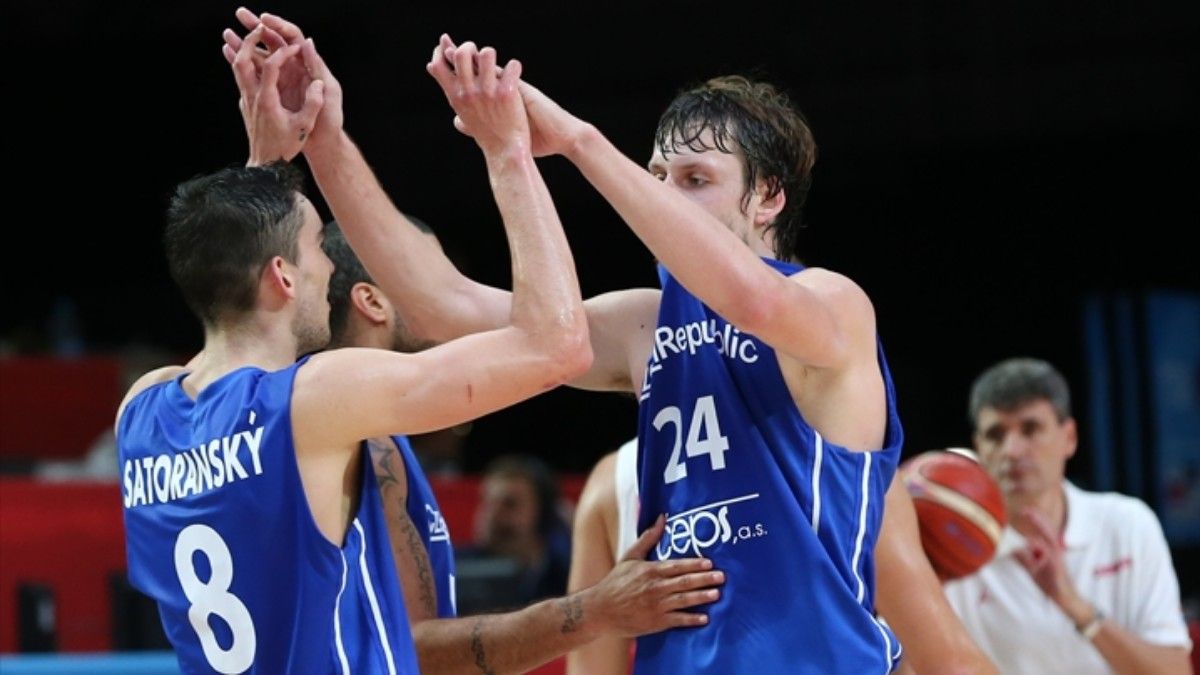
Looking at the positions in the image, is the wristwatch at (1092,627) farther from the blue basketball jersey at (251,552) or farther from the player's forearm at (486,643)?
the blue basketball jersey at (251,552)

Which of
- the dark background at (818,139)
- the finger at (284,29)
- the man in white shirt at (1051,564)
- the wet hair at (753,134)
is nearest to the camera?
the wet hair at (753,134)

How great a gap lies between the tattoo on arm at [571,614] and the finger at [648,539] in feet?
0.71

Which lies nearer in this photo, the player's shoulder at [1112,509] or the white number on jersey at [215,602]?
the white number on jersey at [215,602]

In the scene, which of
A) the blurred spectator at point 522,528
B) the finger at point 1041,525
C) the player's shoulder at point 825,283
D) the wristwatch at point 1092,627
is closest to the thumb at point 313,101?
the player's shoulder at point 825,283

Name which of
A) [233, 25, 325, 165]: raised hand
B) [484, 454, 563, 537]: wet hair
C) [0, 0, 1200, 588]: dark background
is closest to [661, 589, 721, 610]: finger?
[233, 25, 325, 165]: raised hand

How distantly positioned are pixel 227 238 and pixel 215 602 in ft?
2.22

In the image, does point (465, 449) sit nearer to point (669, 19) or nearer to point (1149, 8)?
point (669, 19)

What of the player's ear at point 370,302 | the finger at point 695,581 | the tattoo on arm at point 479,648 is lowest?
the tattoo on arm at point 479,648

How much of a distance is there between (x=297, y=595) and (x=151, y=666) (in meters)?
2.53

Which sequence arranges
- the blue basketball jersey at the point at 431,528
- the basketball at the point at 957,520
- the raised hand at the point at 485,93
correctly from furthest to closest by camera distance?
the basketball at the point at 957,520
the blue basketball jersey at the point at 431,528
the raised hand at the point at 485,93

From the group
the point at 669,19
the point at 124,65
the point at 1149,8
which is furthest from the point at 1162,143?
the point at 124,65

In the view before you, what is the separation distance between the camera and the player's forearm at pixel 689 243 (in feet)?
10.1

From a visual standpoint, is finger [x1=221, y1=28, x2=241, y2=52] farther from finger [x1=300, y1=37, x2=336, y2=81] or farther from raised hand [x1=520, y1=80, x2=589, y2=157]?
raised hand [x1=520, y1=80, x2=589, y2=157]

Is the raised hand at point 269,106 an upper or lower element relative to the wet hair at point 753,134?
upper
